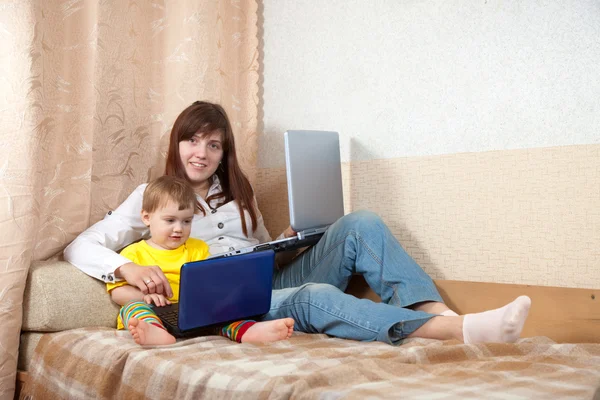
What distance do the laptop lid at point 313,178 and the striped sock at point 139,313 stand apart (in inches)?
18.5

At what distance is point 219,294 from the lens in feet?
4.12

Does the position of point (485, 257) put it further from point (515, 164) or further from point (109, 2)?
point (109, 2)

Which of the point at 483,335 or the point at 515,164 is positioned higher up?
the point at 515,164

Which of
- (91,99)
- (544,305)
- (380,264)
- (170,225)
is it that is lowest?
(544,305)

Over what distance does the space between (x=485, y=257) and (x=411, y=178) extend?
0.31 metres

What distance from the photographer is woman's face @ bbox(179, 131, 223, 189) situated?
1.72m

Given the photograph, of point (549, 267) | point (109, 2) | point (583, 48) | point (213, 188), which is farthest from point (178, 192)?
point (583, 48)

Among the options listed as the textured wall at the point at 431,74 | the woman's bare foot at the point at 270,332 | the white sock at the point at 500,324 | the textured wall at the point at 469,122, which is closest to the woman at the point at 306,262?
the white sock at the point at 500,324

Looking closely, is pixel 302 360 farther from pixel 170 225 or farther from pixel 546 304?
pixel 546 304

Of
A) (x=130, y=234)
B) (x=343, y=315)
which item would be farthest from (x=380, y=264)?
(x=130, y=234)

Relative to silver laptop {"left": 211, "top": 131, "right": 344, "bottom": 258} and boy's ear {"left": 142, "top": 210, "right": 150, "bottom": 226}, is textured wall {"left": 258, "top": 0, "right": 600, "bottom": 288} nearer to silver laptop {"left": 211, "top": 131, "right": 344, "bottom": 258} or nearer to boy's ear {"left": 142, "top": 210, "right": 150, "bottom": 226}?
silver laptop {"left": 211, "top": 131, "right": 344, "bottom": 258}

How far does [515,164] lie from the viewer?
5.05 ft

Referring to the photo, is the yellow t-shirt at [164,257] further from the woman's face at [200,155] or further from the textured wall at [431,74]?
the textured wall at [431,74]

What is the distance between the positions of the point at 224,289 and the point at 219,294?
1 centimetres
